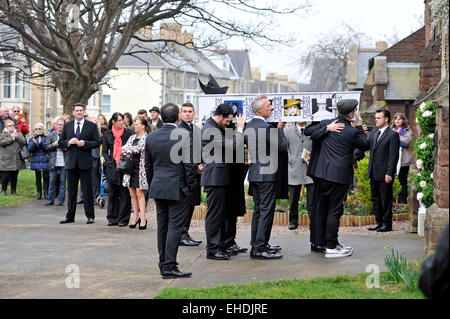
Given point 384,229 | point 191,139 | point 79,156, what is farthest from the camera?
point 79,156

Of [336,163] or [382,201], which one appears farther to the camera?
[382,201]

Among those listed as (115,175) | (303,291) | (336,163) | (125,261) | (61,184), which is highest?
(336,163)

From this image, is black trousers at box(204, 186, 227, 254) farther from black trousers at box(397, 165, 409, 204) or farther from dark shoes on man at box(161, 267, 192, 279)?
black trousers at box(397, 165, 409, 204)

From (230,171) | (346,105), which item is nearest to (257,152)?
(230,171)

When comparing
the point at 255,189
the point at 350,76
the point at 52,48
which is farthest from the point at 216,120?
the point at 350,76

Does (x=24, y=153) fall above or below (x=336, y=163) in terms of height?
below

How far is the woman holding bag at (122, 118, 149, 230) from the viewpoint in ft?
39.0

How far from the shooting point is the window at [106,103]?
209 feet

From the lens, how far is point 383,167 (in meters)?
11.4

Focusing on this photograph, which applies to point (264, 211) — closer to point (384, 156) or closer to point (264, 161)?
point (264, 161)

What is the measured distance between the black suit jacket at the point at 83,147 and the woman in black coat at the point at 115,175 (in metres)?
0.32

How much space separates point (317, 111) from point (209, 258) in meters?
2.79

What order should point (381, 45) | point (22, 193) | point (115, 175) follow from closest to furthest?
point (115, 175), point (22, 193), point (381, 45)

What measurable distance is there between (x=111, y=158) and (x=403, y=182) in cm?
601
